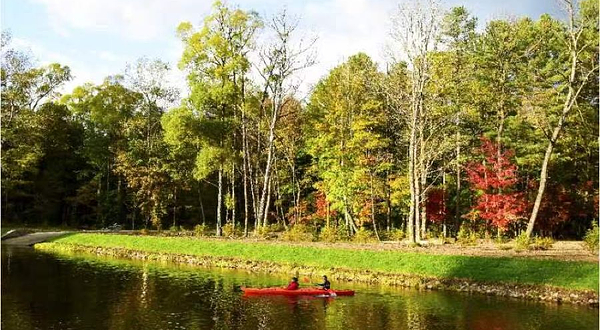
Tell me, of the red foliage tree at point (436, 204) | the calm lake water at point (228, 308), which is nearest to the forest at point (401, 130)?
the red foliage tree at point (436, 204)

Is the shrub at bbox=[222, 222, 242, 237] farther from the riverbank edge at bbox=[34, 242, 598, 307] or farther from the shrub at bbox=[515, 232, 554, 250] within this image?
the shrub at bbox=[515, 232, 554, 250]

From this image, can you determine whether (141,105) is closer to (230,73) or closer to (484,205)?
(230,73)

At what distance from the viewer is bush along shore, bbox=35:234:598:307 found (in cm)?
2210

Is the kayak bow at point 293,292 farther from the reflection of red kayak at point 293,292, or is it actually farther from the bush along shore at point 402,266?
the bush along shore at point 402,266

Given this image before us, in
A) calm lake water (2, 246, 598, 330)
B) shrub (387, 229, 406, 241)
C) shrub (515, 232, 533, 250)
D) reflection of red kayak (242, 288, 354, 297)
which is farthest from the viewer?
shrub (387, 229, 406, 241)

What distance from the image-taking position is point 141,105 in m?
60.4

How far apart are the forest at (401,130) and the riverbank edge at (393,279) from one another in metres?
6.93

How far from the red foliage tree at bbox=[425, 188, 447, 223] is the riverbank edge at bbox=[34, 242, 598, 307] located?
637 inches

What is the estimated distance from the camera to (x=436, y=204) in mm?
41812

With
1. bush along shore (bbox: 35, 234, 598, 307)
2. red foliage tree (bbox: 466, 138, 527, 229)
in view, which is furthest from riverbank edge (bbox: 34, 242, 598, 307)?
red foliage tree (bbox: 466, 138, 527, 229)

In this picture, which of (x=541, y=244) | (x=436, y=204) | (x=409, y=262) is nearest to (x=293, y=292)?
(x=409, y=262)

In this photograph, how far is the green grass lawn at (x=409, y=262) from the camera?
73.8ft

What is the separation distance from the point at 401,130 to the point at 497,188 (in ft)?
29.1

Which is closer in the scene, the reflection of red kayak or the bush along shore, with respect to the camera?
the bush along shore
